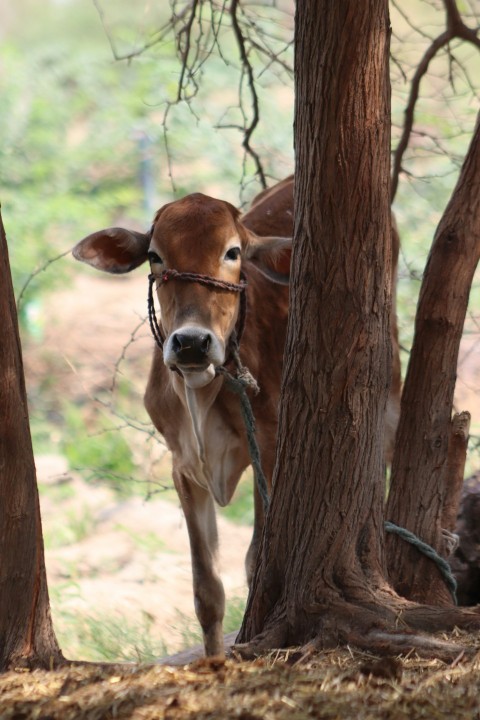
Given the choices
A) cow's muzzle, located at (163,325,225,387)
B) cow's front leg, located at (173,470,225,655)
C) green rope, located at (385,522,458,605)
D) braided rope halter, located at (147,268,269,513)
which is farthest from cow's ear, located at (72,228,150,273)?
green rope, located at (385,522,458,605)

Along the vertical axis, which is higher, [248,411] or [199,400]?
[199,400]

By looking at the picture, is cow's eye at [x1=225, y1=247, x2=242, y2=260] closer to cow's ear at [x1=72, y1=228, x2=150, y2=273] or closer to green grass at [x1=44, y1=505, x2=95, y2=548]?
cow's ear at [x1=72, y1=228, x2=150, y2=273]

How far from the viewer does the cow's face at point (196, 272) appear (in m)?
4.12

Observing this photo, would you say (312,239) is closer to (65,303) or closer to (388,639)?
(388,639)

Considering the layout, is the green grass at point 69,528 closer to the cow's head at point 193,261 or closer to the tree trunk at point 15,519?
the cow's head at point 193,261

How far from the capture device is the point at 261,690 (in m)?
2.97

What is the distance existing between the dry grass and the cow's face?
1241 millimetres

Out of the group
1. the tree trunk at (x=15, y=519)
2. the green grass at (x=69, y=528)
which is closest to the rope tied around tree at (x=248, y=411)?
the tree trunk at (x=15, y=519)

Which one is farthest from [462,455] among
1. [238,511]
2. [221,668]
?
[238,511]

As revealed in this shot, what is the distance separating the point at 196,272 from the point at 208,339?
361mm

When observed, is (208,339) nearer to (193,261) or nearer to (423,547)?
(193,261)

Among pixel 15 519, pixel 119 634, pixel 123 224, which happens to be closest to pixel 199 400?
pixel 15 519

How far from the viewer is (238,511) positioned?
33.8ft

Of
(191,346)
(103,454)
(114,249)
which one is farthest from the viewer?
(103,454)
